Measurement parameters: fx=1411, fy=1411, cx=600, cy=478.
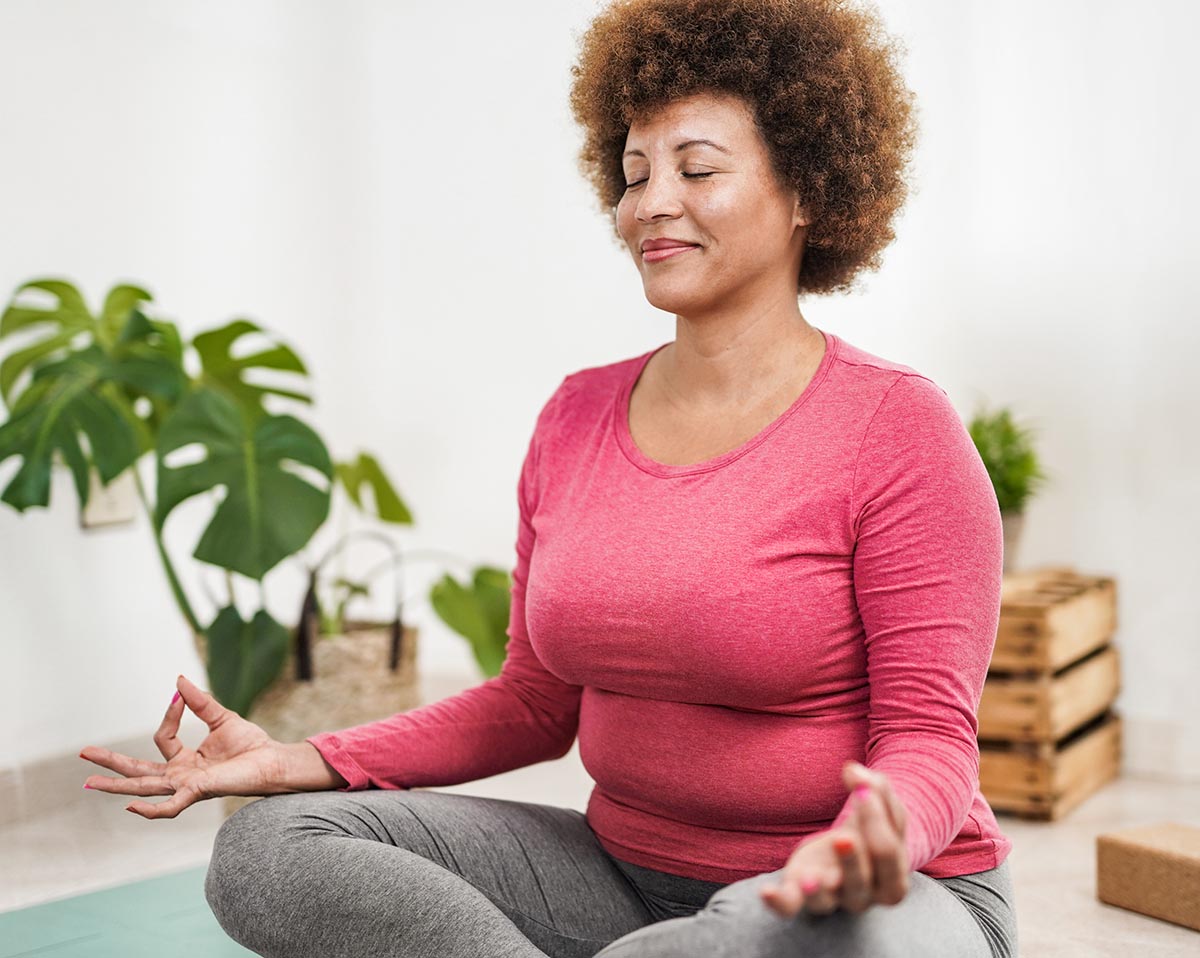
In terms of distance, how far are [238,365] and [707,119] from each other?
130 cm

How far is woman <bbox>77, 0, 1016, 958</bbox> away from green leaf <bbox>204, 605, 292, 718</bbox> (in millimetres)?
879

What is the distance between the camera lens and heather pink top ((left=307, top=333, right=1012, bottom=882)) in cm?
113

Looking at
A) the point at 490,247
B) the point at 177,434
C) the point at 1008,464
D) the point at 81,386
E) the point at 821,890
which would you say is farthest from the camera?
the point at 490,247

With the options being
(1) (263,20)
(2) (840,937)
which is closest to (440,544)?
(1) (263,20)

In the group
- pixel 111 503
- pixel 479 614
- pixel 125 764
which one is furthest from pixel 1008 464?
pixel 125 764

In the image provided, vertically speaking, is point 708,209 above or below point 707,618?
above

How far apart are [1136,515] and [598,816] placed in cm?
162

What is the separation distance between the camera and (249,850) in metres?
1.20

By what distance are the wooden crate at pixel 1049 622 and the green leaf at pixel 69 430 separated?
4.62ft

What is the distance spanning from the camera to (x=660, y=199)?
50.4 inches

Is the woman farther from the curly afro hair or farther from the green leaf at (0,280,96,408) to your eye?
the green leaf at (0,280,96,408)

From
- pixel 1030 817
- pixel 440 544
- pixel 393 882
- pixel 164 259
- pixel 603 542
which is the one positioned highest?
pixel 164 259

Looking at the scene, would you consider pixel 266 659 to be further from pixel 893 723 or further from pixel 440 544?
pixel 893 723

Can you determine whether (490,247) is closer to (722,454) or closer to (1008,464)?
(1008,464)
